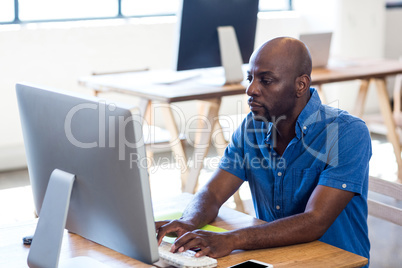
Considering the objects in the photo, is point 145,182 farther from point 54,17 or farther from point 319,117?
point 54,17

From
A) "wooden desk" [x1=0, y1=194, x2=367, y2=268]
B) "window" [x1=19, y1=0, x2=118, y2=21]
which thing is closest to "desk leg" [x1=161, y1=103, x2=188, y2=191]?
"window" [x1=19, y1=0, x2=118, y2=21]

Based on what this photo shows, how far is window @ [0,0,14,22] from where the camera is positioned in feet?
15.5

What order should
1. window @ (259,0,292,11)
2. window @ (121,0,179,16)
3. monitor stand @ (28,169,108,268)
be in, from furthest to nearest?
1. window @ (259,0,292,11)
2. window @ (121,0,179,16)
3. monitor stand @ (28,169,108,268)

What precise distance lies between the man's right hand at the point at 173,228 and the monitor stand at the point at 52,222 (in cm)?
21

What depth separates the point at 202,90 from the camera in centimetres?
323

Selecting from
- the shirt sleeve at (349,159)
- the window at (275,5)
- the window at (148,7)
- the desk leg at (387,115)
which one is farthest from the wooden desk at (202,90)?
the window at (275,5)

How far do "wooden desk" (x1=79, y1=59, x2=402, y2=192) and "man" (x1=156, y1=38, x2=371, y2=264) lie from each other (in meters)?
1.26

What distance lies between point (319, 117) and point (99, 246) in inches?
28.8

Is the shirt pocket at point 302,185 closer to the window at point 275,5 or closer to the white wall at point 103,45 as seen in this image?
the white wall at point 103,45

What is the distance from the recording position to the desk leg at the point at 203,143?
341 cm

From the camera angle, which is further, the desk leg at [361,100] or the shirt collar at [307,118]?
the desk leg at [361,100]

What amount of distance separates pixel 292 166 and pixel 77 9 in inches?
148

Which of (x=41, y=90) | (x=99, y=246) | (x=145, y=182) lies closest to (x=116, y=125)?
(x=145, y=182)

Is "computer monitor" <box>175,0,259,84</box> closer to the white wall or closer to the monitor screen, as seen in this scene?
the monitor screen
